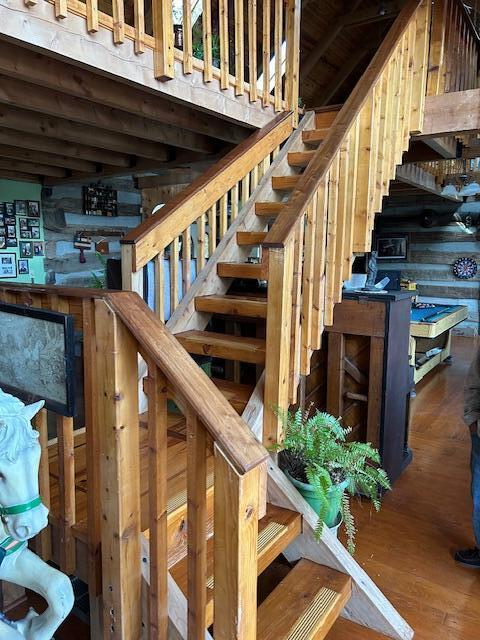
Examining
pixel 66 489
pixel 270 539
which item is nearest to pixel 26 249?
pixel 66 489

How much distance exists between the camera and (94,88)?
2596 mm

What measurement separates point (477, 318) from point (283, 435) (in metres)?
7.67

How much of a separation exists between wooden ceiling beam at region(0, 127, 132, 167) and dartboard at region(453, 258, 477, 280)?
22.0 feet

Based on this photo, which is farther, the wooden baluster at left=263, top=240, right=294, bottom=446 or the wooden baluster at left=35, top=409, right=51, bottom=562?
the wooden baluster at left=263, top=240, right=294, bottom=446

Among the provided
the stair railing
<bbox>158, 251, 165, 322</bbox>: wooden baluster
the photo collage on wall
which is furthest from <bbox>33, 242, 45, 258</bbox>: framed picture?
the stair railing

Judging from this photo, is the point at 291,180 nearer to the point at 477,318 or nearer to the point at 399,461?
the point at 399,461

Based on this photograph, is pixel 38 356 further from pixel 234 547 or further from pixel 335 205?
pixel 335 205

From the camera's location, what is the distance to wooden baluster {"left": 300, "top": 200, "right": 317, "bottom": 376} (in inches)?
91.5

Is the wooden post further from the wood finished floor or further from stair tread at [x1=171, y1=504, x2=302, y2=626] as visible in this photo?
the wood finished floor

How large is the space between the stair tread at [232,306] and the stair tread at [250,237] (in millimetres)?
504

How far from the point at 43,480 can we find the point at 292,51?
3.49 m

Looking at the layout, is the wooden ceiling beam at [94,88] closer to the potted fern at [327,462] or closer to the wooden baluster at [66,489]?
the wooden baluster at [66,489]

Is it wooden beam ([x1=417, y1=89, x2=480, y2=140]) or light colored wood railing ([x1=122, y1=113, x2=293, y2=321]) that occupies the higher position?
wooden beam ([x1=417, y1=89, x2=480, y2=140])

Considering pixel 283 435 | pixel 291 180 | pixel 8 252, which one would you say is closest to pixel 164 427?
pixel 283 435
